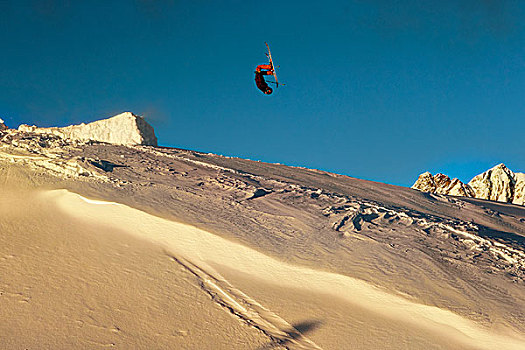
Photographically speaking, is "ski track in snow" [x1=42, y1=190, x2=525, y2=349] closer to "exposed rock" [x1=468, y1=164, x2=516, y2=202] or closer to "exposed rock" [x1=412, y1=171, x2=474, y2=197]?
"exposed rock" [x1=412, y1=171, x2=474, y2=197]

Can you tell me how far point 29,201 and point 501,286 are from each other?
8409 mm

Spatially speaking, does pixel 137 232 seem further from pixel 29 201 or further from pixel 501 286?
pixel 501 286

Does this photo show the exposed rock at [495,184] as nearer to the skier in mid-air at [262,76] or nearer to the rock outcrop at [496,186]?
the rock outcrop at [496,186]

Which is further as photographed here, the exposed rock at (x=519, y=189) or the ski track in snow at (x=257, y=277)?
the exposed rock at (x=519, y=189)

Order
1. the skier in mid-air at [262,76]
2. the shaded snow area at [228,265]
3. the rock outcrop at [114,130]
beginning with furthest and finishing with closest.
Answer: the rock outcrop at [114,130]
the skier in mid-air at [262,76]
the shaded snow area at [228,265]

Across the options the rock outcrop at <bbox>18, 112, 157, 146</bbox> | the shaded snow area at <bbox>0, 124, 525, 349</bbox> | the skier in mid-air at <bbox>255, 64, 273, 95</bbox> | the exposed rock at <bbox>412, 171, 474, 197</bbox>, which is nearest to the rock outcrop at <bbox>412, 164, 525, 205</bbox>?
the exposed rock at <bbox>412, 171, 474, 197</bbox>

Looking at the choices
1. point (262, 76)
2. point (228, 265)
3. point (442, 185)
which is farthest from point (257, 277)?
point (442, 185)

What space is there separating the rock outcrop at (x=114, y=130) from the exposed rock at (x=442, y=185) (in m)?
21.5

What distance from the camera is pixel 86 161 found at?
9.48 metres

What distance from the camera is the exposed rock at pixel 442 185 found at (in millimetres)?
28062

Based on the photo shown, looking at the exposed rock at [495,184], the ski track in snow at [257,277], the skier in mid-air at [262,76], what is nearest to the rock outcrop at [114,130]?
the ski track in snow at [257,277]

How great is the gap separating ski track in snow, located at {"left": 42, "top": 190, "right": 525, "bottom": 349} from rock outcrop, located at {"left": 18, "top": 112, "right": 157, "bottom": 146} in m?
5.24

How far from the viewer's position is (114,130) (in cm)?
1334

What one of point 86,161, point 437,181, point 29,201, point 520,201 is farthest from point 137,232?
point 437,181
